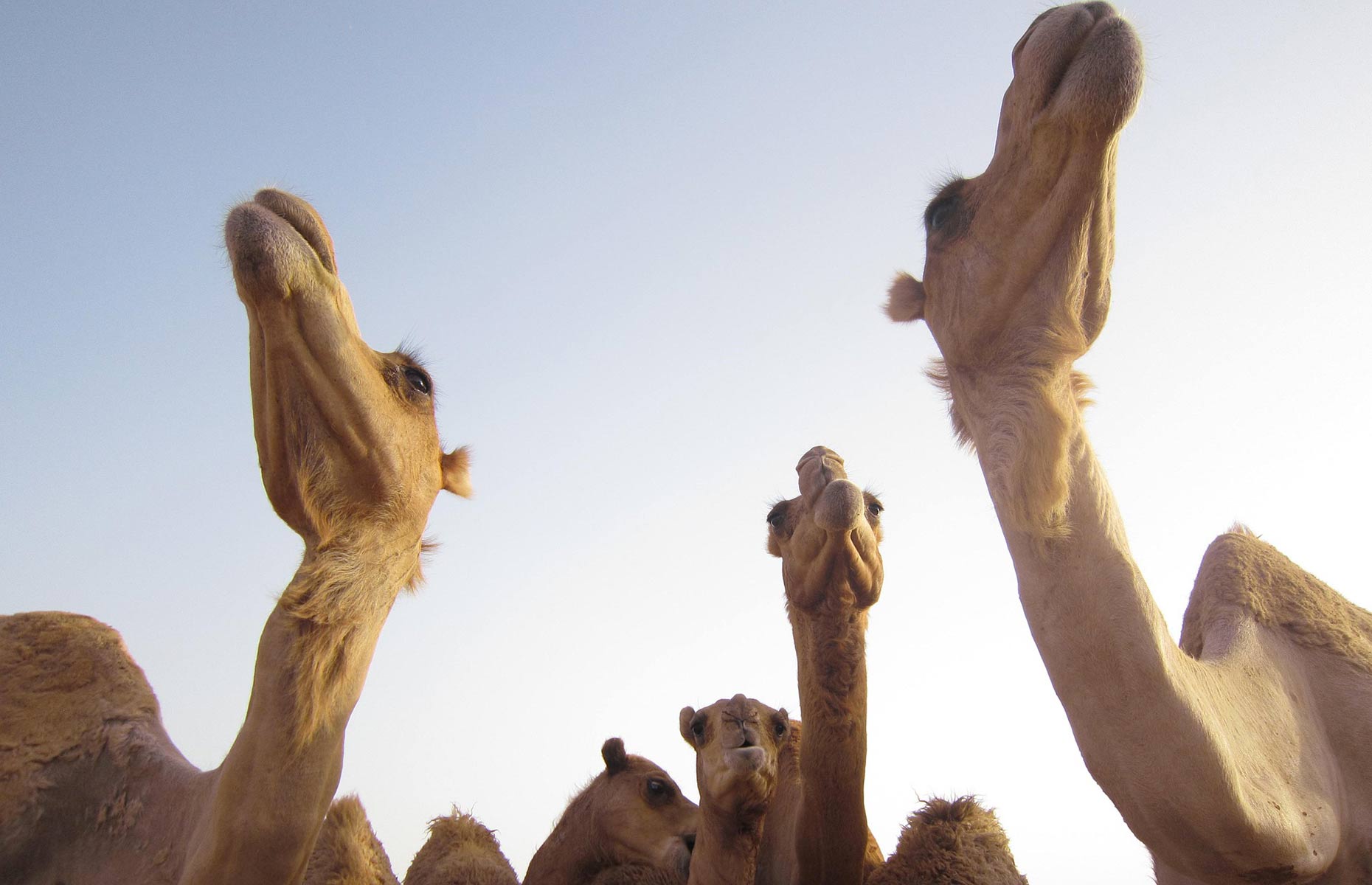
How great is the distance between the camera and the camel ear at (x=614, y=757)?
6.60m

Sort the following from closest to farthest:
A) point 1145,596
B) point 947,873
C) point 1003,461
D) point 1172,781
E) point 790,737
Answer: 1. point 1172,781
2. point 1145,596
3. point 1003,461
4. point 947,873
5. point 790,737

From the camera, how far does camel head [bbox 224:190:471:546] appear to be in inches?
135

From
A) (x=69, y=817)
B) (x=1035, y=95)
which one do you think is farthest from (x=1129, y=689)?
(x=69, y=817)

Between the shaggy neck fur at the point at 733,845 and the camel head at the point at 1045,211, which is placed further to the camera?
A: the shaggy neck fur at the point at 733,845

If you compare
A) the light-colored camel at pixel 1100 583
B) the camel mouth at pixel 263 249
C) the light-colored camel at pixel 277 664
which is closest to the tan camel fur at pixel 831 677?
the light-colored camel at pixel 1100 583

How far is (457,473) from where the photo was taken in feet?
15.3

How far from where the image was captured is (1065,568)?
10.8 feet

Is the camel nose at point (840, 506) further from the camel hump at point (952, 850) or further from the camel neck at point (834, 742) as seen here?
the camel hump at point (952, 850)

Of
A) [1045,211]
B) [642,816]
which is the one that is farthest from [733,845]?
[1045,211]

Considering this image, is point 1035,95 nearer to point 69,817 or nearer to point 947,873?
point 947,873

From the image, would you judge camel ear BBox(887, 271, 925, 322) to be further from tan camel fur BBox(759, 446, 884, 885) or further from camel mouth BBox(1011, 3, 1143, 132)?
camel mouth BBox(1011, 3, 1143, 132)

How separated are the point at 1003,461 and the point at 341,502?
7.31ft

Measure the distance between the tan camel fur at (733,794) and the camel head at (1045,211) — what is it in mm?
1937

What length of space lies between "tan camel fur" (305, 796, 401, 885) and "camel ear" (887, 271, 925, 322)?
3.39 metres
